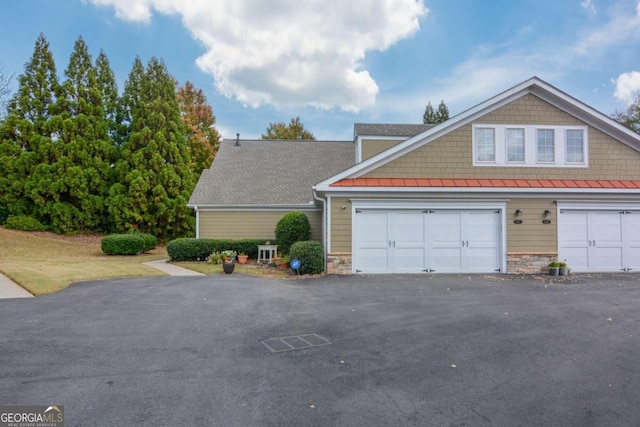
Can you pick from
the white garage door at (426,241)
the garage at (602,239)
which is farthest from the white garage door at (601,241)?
the white garage door at (426,241)

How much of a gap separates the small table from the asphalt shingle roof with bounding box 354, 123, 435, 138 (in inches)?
273

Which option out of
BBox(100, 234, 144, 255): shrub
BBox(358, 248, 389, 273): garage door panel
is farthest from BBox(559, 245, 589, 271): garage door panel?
BBox(100, 234, 144, 255): shrub

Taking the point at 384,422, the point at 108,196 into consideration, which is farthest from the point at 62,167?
the point at 384,422

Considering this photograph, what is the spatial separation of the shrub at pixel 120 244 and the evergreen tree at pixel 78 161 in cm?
595

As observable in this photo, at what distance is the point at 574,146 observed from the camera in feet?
45.1

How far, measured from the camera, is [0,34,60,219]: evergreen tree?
76.4 ft

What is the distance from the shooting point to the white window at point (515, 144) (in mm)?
13680

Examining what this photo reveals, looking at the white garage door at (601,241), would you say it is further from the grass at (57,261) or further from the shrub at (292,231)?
the grass at (57,261)

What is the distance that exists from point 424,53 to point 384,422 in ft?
62.8

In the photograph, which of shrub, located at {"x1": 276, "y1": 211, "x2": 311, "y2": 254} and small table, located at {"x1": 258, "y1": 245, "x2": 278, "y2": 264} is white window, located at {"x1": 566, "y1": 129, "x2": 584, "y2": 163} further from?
small table, located at {"x1": 258, "y1": 245, "x2": 278, "y2": 264}

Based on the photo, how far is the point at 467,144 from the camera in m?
13.6

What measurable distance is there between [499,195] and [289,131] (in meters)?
31.5

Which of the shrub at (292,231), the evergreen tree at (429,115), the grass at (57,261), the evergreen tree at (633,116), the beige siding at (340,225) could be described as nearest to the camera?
the grass at (57,261)

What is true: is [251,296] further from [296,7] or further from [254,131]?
[254,131]
